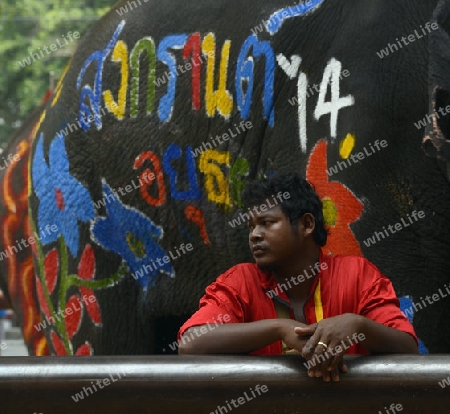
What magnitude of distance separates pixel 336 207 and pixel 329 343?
128 cm

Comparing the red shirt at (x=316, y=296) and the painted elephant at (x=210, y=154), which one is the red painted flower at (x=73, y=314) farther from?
the red shirt at (x=316, y=296)

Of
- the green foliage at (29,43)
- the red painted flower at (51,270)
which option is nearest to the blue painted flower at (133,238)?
the red painted flower at (51,270)

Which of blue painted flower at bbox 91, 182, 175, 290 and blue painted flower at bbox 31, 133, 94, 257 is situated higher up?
blue painted flower at bbox 31, 133, 94, 257

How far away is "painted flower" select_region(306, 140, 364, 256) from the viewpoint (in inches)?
127

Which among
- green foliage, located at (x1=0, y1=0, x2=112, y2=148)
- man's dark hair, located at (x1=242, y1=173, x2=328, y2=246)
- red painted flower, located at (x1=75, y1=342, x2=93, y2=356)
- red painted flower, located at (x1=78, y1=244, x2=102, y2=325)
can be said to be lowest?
man's dark hair, located at (x1=242, y1=173, x2=328, y2=246)

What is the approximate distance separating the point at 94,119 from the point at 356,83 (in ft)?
4.10

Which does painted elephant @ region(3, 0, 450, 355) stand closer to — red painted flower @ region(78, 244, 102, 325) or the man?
red painted flower @ region(78, 244, 102, 325)

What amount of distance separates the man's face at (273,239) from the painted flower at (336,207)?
788 mm

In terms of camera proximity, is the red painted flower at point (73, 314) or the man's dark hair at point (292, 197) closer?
the man's dark hair at point (292, 197)

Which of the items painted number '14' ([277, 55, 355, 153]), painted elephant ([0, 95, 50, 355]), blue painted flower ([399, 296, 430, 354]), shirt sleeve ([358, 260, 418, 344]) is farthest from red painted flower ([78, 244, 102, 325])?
shirt sleeve ([358, 260, 418, 344])

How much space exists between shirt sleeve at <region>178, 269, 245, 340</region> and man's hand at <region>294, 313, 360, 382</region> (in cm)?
24

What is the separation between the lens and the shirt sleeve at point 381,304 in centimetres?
226

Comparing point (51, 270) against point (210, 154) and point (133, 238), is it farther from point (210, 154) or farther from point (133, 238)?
point (210, 154)

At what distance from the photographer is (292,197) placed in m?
2.48
